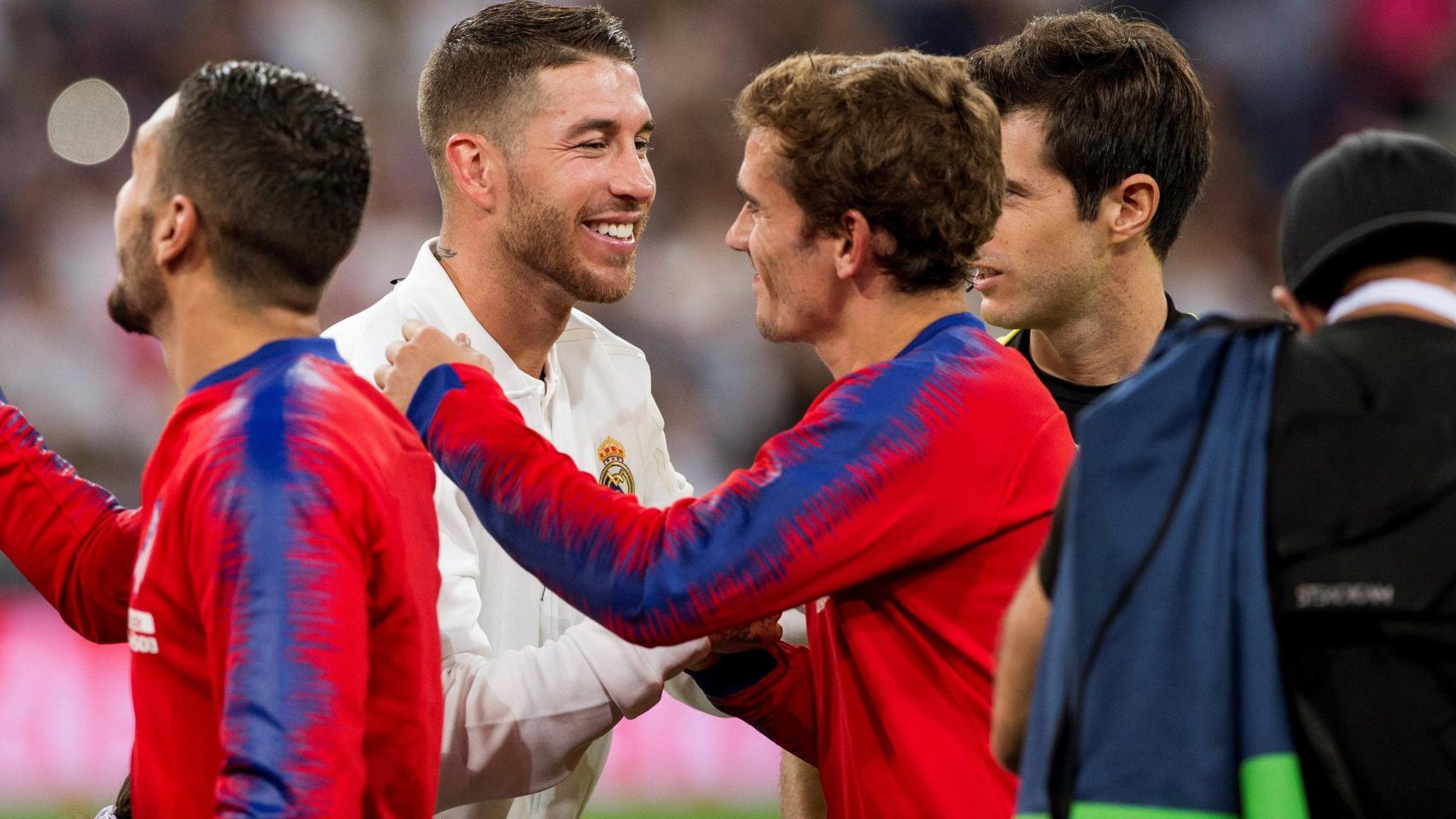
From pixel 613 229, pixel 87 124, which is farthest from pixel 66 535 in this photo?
pixel 87 124

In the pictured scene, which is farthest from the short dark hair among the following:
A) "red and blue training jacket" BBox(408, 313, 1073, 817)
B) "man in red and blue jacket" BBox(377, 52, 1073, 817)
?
"red and blue training jacket" BBox(408, 313, 1073, 817)

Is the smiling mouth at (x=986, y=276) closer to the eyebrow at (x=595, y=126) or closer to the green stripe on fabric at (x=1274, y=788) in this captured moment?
the eyebrow at (x=595, y=126)

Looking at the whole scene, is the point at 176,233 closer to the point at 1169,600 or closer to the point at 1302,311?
the point at 1169,600

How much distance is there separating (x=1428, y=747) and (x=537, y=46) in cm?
239

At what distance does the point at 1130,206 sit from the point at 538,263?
1304 mm

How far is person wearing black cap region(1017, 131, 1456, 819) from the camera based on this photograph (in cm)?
155

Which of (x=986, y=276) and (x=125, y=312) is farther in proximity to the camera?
(x=986, y=276)

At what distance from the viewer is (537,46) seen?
3316 millimetres

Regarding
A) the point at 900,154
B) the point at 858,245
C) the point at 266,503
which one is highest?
the point at 900,154

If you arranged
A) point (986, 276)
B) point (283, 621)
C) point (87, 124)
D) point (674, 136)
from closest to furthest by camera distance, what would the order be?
point (283, 621), point (986, 276), point (87, 124), point (674, 136)

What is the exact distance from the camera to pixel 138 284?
1.96m

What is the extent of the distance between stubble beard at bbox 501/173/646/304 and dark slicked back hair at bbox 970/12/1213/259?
3.21 feet

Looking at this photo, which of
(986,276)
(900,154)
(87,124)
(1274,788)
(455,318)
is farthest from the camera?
(87,124)

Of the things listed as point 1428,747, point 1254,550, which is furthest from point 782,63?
point 1428,747
